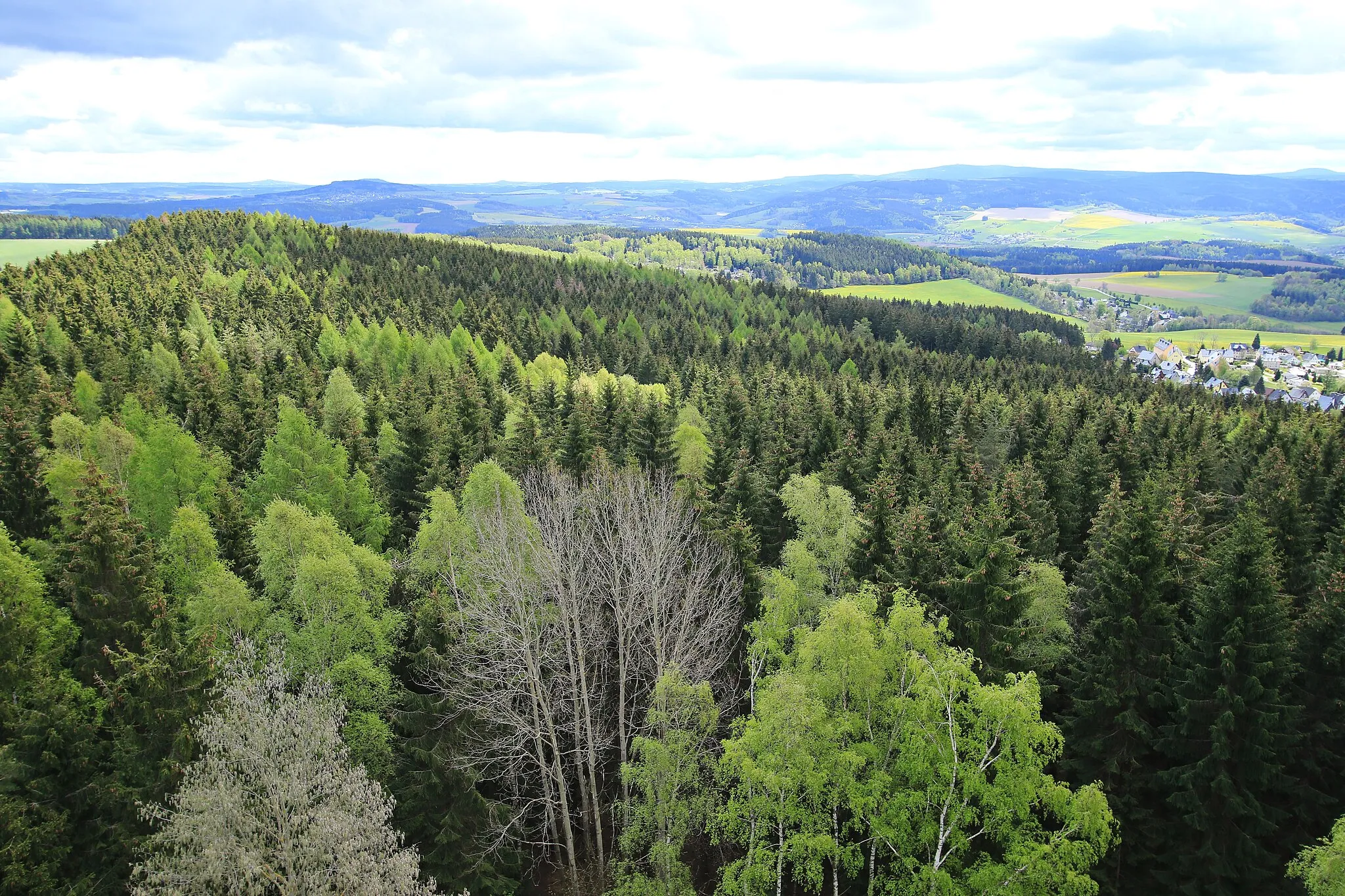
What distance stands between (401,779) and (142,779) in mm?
7548

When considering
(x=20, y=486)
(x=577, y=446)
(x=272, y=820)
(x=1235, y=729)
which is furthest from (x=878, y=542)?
(x=20, y=486)

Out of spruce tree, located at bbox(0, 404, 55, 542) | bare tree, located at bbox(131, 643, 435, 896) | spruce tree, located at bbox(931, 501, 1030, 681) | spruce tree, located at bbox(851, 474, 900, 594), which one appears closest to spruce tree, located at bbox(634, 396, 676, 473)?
spruce tree, located at bbox(851, 474, 900, 594)

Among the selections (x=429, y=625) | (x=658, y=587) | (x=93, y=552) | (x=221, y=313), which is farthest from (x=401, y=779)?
(x=221, y=313)

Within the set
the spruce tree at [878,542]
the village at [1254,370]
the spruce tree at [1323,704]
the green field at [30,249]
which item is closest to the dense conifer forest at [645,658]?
the spruce tree at [1323,704]

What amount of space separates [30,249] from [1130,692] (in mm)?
195773

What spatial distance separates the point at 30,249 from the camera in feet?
494

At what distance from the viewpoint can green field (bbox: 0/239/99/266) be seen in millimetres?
136250

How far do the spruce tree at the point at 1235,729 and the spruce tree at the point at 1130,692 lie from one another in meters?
1.08

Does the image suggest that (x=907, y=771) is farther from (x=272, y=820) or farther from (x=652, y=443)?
(x=652, y=443)

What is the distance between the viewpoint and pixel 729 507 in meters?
41.0

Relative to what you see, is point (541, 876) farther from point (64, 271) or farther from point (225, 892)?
point (64, 271)

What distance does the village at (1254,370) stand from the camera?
144 meters

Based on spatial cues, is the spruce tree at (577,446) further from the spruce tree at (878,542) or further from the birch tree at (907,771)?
the birch tree at (907,771)

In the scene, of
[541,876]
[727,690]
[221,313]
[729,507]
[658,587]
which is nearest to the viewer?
[658,587]
